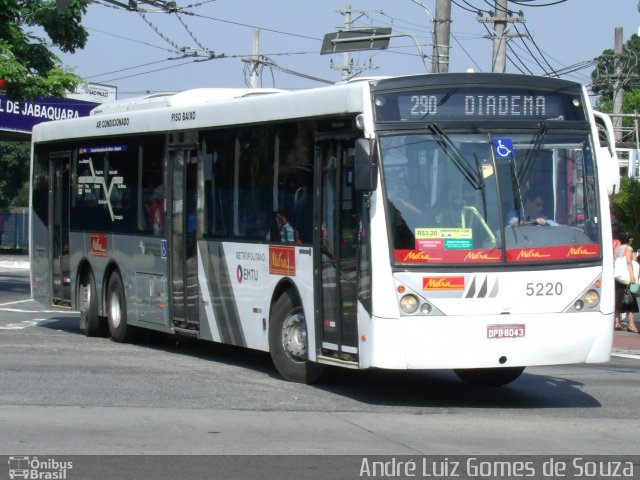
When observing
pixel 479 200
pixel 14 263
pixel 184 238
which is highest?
pixel 479 200

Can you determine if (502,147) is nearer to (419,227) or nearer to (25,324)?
(419,227)

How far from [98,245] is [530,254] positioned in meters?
8.34

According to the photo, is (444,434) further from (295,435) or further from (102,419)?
(102,419)

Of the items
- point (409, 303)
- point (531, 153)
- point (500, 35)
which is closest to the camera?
point (409, 303)

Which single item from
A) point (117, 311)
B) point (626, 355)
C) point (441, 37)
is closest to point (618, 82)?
point (441, 37)

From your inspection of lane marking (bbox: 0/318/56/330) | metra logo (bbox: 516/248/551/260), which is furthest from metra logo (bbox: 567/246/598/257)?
lane marking (bbox: 0/318/56/330)

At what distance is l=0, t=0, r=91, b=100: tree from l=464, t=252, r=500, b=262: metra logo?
17250mm

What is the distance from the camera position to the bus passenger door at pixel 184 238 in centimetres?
1482

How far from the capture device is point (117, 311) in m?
17.2

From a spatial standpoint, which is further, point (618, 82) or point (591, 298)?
point (618, 82)

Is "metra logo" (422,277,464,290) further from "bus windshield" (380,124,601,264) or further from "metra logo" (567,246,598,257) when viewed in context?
"metra logo" (567,246,598,257)

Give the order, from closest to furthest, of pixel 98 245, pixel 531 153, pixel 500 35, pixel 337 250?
1. pixel 531 153
2. pixel 337 250
3. pixel 98 245
4. pixel 500 35

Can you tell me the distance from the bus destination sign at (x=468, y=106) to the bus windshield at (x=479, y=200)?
0.55ft
